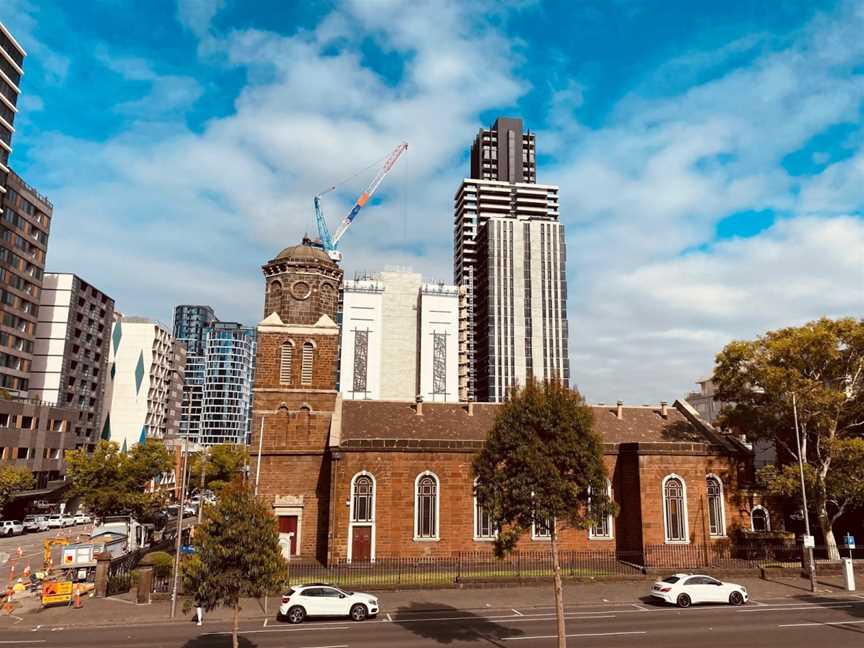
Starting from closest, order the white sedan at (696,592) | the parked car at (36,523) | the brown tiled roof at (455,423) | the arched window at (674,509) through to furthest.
Result: the white sedan at (696,592) → the arched window at (674,509) → the brown tiled roof at (455,423) → the parked car at (36,523)

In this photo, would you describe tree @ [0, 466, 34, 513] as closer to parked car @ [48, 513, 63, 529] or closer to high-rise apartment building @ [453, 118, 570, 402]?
parked car @ [48, 513, 63, 529]

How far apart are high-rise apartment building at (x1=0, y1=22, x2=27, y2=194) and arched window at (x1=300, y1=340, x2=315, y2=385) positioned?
174 feet

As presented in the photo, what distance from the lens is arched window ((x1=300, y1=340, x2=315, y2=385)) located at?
41.1 meters

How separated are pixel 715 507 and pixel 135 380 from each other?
95675 millimetres

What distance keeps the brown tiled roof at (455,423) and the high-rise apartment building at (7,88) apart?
58341 mm

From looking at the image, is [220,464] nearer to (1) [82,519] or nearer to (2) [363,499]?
(1) [82,519]

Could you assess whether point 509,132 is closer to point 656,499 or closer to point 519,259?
point 519,259

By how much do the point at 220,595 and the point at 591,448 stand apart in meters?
12.1

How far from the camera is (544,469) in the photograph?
19188mm

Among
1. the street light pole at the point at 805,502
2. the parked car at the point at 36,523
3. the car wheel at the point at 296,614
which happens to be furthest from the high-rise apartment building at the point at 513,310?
the car wheel at the point at 296,614

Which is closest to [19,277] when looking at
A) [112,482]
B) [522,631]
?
[112,482]

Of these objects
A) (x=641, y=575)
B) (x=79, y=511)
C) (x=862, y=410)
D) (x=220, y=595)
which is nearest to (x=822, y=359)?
(x=862, y=410)

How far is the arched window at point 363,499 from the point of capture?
36.1m

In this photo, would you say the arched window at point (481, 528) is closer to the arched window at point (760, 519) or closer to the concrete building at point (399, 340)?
the arched window at point (760, 519)
